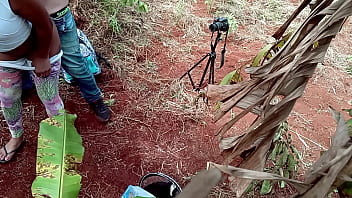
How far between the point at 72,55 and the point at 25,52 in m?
0.38

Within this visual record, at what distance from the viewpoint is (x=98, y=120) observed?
2.28 meters

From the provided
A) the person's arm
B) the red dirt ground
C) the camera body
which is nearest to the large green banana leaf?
the person's arm

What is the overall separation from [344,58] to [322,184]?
2.71 metres

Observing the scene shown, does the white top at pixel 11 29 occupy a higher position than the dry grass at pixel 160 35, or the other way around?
the white top at pixel 11 29

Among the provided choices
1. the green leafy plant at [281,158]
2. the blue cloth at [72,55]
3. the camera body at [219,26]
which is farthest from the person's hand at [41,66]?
the green leafy plant at [281,158]

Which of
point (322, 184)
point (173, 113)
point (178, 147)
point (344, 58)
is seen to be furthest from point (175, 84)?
point (322, 184)

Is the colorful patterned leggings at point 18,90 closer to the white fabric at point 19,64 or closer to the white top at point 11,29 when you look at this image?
the white fabric at point 19,64

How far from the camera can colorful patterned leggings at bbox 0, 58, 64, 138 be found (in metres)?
1.61

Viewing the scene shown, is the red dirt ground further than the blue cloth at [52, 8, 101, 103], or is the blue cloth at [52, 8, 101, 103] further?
the red dirt ground

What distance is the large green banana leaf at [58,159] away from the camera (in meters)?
1.05

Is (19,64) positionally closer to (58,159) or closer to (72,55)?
(72,55)

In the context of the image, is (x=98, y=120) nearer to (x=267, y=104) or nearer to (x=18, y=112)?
(x=18, y=112)

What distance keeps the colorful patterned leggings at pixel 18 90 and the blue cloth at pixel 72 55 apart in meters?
0.19

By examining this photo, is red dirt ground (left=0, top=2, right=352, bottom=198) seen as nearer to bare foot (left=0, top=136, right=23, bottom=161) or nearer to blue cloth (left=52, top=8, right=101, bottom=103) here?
bare foot (left=0, top=136, right=23, bottom=161)
